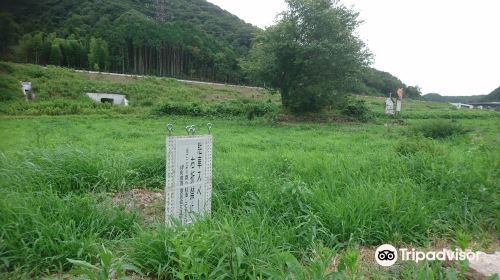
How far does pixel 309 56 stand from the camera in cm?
1856

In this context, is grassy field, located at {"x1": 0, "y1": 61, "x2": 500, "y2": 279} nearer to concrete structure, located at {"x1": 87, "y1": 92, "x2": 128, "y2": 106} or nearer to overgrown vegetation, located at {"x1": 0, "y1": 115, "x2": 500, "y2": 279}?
overgrown vegetation, located at {"x1": 0, "y1": 115, "x2": 500, "y2": 279}

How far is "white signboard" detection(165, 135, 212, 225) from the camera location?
2.79 m

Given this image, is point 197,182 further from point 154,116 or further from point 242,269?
point 154,116

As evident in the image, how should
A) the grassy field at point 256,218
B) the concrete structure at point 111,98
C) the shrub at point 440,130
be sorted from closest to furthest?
the grassy field at point 256,218
the shrub at point 440,130
the concrete structure at point 111,98

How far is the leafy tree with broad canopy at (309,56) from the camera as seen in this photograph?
18.4 meters

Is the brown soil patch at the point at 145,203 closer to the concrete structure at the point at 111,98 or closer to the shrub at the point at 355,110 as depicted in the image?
the shrub at the point at 355,110

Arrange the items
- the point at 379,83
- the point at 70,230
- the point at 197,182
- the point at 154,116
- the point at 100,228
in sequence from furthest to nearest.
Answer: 1. the point at 379,83
2. the point at 154,116
3. the point at 197,182
4. the point at 100,228
5. the point at 70,230

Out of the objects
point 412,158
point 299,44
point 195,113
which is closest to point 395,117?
point 299,44

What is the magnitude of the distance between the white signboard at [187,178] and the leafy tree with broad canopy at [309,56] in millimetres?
15931

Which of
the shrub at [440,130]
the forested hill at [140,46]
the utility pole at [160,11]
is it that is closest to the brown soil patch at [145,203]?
the shrub at [440,130]

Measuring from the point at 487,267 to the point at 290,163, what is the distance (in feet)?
9.63

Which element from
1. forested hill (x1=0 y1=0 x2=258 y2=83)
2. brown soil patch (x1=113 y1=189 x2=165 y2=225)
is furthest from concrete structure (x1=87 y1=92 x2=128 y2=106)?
brown soil patch (x1=113 y1=189 x2=165 y2=225)

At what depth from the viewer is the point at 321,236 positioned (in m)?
2.73

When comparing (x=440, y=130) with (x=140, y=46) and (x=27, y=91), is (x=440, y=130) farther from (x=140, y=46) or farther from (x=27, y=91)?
(x=140, y=46)
